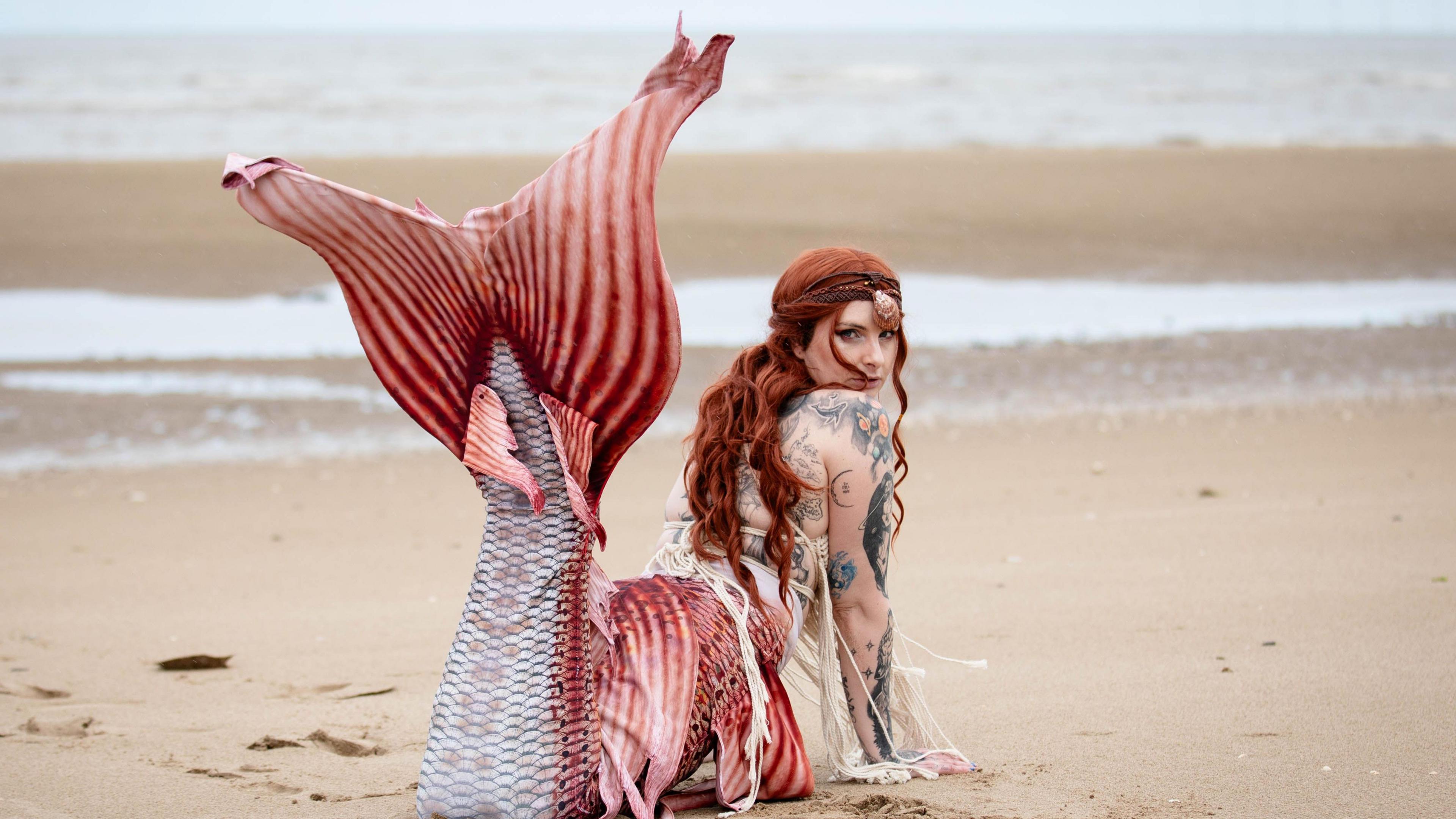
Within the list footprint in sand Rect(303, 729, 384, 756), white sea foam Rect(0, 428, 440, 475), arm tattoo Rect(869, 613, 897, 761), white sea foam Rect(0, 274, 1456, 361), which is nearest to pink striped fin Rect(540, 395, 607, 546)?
arm tattoo Rect(869, 613, 897, 761)

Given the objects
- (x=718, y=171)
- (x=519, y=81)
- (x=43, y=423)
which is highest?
(x=519, y=81)

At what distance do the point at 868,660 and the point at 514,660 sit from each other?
914mm

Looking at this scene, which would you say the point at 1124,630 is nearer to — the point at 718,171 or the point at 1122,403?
the point at 1122,403

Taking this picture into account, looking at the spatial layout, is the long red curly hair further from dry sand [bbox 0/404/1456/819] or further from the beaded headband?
dry sand [bbox 0/404/1456/819]

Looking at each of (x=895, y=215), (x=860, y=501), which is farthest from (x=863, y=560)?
(x=895, y=215)

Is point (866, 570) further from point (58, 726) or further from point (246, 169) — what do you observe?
point (58, 726)

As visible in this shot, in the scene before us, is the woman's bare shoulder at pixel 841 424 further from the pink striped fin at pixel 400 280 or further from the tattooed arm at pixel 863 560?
the pink striped fin at pixel 400 280

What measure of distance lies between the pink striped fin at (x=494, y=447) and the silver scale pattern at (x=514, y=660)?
1.4 inches

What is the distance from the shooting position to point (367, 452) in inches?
293

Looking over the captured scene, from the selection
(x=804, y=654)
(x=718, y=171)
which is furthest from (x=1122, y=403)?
(x=718, y=171)

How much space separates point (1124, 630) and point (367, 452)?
4.47 metres

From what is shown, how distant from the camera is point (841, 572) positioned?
3094 millimetres

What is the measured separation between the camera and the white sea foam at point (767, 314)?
9844 millimetres

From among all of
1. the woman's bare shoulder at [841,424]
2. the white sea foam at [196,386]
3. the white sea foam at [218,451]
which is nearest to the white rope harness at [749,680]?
the woman's bare shoulder at [841,424]
